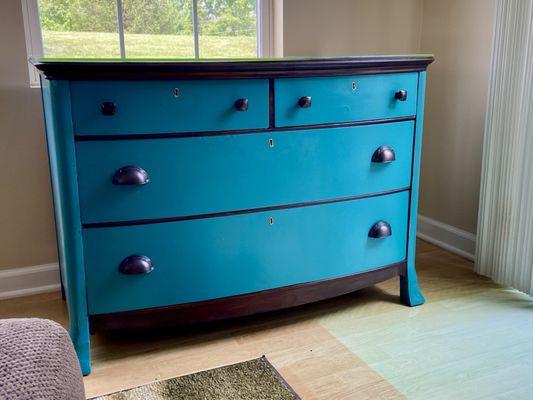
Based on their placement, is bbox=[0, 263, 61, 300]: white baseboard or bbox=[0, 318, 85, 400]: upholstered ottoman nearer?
bbox=[0, 318, 85, 400]: upholstered ottoman

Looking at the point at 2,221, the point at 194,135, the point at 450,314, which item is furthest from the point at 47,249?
the point at 450,314

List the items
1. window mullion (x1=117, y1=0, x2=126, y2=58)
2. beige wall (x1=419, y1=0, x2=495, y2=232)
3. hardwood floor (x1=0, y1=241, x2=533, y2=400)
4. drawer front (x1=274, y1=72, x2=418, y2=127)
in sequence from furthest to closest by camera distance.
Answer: beige wall (x1=419, y1=0, x2=495, y2=232), window mullion (x1=117, y1=0, x2=126, y2=58), drawer front (x1=274, y1=72, x2=418, y2=127), hardwood floor (x1=0, y1=241, x2=533, y2=400)

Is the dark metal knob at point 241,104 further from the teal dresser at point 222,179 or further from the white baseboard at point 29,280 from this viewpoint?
the white baseboard at point 29,280

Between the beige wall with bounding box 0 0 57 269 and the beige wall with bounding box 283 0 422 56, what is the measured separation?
112cm

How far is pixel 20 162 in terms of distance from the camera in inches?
85.4

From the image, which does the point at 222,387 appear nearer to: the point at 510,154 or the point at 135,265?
the point at 135,265

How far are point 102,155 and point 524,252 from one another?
1646 mm

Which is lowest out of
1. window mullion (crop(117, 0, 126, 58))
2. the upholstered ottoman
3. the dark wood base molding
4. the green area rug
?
the green area rug

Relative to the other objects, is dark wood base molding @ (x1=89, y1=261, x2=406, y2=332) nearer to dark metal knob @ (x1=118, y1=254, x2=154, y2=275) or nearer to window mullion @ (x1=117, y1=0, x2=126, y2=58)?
dark metal knob @ (x1=118, y1=254, x2=154, y2=275)

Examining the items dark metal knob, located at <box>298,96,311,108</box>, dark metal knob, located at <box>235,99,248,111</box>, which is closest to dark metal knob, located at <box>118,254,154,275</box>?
dark metal knob, located at <box>235,99,248,111</box>

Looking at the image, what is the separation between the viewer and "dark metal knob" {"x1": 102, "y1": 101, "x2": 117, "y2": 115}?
1.55m

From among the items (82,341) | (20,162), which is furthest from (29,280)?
(82,341)

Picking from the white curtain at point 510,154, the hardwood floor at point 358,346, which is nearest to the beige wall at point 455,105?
the white curtain at point 510,154

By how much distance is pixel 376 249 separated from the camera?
2.04 m
